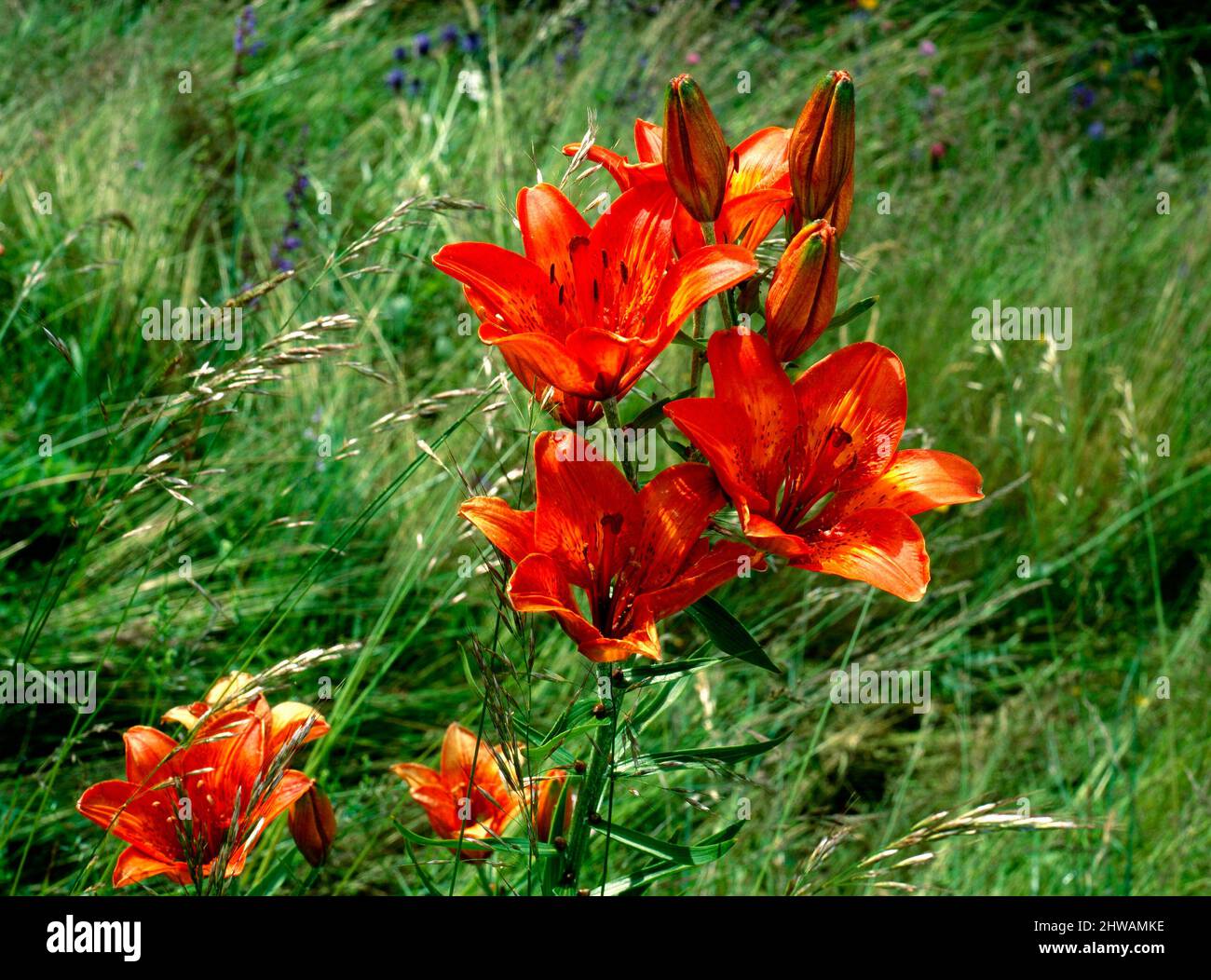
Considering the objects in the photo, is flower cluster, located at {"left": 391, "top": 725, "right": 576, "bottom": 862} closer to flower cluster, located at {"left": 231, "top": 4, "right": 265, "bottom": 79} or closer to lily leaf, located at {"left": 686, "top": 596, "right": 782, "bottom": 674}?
lily leaf, located at {"left": 686, "top": 596, "right": 782, "bottom": 674}

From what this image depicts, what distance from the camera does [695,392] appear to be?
1129 mm

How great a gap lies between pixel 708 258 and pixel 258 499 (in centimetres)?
189

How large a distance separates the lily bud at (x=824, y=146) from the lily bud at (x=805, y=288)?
6cm

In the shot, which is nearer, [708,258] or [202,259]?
[708,258]

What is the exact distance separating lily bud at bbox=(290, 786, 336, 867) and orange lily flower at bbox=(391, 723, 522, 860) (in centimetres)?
15

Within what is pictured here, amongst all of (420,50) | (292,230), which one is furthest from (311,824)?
(420,50)

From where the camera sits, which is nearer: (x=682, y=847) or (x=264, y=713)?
(x=682, y=847)

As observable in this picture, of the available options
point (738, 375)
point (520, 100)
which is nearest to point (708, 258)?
point (738, 375)

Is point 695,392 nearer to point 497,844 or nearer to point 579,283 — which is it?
point 579,283

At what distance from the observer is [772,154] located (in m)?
1.29

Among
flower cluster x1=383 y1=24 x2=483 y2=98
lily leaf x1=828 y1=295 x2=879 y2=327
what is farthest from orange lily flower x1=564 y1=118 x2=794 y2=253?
flower cluster x1=383 y1=24 x2=483 y2=98

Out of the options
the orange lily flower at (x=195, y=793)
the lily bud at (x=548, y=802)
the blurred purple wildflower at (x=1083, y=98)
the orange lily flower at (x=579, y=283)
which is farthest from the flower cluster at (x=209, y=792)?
the blurred purple wildflower at (x=1083, y=98)

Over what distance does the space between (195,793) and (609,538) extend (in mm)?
598
